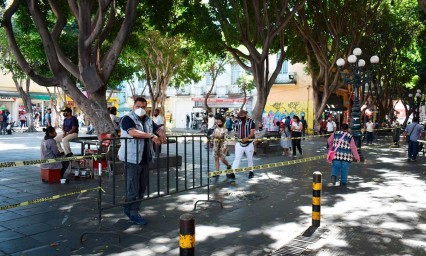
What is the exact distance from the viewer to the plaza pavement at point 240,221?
5.03m

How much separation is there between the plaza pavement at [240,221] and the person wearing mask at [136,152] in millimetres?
392

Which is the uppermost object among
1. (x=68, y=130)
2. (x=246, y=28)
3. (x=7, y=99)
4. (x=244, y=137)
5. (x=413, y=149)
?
(x=246, y=28)

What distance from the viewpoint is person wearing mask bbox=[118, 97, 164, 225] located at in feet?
19.1

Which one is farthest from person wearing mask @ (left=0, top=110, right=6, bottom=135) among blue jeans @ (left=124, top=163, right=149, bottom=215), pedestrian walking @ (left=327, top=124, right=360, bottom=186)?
blue jeans @ (left=124, top=163, right=149, bottom=215)

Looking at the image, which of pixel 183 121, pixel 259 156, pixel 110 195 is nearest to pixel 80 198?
pixel 110 195

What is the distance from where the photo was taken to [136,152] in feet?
19.1

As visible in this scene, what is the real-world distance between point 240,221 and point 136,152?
6.40 ft

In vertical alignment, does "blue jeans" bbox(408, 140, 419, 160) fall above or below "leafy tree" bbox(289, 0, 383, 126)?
below

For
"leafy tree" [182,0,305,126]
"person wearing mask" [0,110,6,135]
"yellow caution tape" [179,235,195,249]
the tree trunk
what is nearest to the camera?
"yellow caution tape" [179,235,195,249]

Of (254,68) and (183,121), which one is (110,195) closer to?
(254,68)

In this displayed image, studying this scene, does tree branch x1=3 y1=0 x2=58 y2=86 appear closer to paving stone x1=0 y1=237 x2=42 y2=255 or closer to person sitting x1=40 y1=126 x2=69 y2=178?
person sitting x1=40 y1=126 x2=69 y2=178

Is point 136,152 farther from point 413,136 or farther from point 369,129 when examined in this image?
point 369,129

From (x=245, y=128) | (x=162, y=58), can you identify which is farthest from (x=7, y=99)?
(x=245, y=128)

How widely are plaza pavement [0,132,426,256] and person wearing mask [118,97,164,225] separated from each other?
392 millimetres
